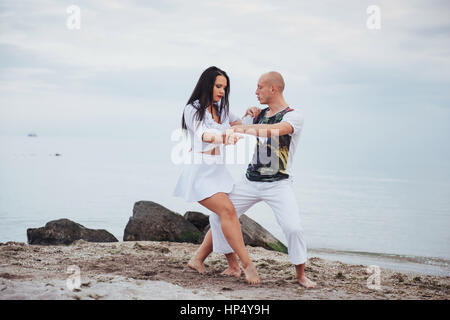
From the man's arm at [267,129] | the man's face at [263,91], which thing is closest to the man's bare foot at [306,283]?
the man's arm at [267,129]

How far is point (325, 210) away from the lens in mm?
17547

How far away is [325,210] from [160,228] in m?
10.1

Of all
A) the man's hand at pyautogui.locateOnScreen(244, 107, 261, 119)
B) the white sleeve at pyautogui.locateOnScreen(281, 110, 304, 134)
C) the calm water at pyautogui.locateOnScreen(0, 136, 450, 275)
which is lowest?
the calm water at pyautogui.locateOnScreen(0, 136, 450, 275)

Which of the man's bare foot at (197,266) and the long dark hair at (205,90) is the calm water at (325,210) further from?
the long dark hair at (205,90)

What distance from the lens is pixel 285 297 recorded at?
14.6 feet

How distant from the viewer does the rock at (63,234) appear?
8500mm

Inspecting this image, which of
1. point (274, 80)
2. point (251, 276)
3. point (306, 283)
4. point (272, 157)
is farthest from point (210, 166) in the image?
point (306, 283)

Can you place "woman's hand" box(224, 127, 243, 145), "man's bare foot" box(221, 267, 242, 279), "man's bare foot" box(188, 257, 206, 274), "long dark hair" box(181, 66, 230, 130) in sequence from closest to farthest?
"woman's hand" box(224, 127, 243, 145)
"long dark hair" box(181, 66, 230, 130)
"man's bare foot" box(221, 267, 242, 279)
"man's bare foot" box(188, 257, 206, 274)

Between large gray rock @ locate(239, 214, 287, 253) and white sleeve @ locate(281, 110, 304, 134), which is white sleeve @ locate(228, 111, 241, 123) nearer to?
white sleeve @ locate(281, 110, 304, 134)

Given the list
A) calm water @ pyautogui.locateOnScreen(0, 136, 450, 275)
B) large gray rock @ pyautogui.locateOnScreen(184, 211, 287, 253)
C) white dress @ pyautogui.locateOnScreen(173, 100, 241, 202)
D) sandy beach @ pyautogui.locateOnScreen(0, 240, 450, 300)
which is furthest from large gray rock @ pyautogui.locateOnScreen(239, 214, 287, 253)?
white dress @ pyautogui.locateOnScreen(173, 100, 241, 202)

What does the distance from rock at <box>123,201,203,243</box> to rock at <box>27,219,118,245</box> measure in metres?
0.45

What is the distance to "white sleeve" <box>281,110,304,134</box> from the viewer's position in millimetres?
4836
